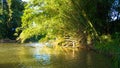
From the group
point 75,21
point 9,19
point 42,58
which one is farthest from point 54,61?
point 9,19

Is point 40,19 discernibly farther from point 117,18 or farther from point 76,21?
point 117,18

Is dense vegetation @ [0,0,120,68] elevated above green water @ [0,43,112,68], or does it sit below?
above

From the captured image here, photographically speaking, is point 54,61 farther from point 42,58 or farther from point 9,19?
point 9,19

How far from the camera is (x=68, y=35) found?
34500 millimetres

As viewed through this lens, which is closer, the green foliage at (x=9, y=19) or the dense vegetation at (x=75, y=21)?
the dense vegetation at (x=75, y=21)

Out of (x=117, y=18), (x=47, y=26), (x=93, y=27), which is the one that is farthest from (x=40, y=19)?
(x=117, y=18)

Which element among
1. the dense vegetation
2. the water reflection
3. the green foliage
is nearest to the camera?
the water reflection

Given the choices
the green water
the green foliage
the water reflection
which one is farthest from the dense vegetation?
the green foliage

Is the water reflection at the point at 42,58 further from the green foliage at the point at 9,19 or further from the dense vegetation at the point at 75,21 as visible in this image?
the green foliage at the point at 9,19

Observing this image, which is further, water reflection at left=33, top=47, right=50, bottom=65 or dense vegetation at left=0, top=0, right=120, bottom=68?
dense vegetation at left=0, top=0, right=120, bottom=68

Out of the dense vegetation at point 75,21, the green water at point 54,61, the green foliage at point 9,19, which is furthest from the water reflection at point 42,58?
the green foliage at point 9,19

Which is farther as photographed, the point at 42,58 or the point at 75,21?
the point at 75,21

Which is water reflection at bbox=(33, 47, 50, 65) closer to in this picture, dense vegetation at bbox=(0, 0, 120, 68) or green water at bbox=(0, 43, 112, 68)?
green water at bbox=(0, 43, 112, 68)

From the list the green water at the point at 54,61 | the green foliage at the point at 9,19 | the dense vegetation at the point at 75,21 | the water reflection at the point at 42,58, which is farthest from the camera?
the green foliage at the point at 9,19
